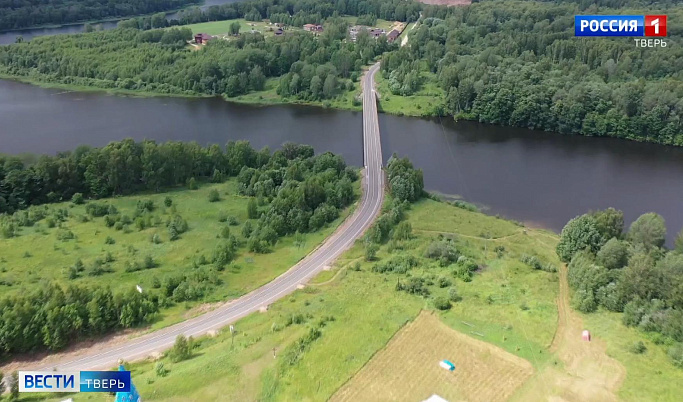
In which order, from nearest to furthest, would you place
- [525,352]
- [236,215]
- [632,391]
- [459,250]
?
[632,391] → [525,352] → [459,250] → [236,215]

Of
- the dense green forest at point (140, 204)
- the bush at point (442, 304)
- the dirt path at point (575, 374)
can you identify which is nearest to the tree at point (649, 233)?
the dirt path at point (575, 374)

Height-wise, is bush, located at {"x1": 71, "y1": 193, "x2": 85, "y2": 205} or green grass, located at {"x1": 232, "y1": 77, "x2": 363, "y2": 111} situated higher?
green grass, located at {"x1": 232, "y1": 77, "x2": 363, "y2": 111}

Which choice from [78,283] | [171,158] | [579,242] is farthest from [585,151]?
[78,283]

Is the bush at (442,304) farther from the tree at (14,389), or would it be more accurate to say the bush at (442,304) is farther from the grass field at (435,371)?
the tree at (14,389)

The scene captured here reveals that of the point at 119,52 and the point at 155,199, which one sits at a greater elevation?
the point at 119,52

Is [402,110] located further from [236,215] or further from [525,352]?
[525,352]

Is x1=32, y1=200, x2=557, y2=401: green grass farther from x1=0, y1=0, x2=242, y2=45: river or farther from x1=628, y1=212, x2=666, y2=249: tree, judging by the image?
x1=0, y1=0, x2=242, y2=45: river

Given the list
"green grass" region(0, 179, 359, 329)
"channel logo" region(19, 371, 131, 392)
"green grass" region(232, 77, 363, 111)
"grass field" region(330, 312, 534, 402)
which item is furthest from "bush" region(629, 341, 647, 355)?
"green grass" region(232, 77, 363, 111)
